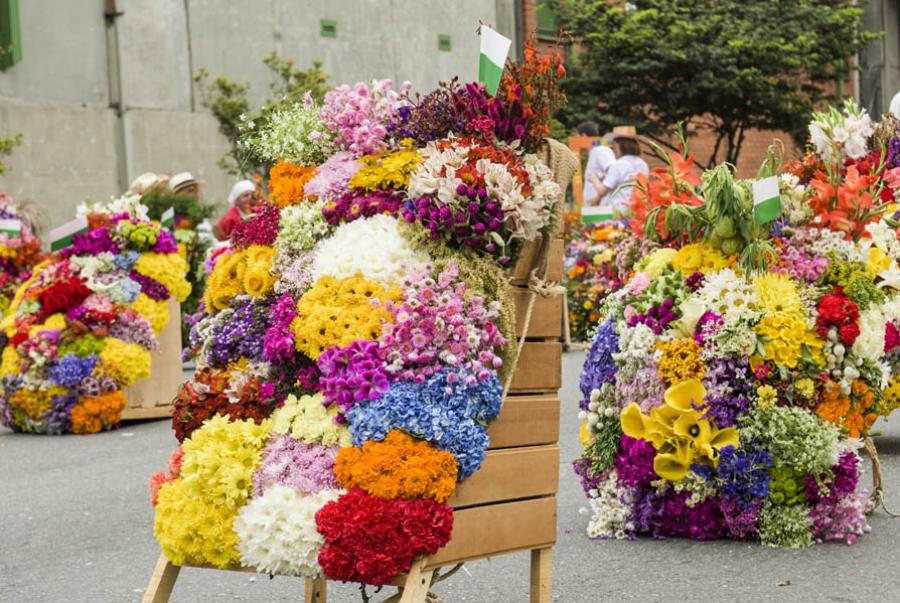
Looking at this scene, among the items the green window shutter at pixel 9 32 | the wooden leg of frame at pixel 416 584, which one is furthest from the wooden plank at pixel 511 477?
the green window shutter at pixel 9 32

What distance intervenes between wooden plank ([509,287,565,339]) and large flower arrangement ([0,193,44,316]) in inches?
361

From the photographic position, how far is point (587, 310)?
50.3 ft

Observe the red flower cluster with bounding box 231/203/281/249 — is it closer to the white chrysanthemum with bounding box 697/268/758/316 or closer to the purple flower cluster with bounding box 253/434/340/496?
the purple flower cluster with bounding box 253/434/340/496

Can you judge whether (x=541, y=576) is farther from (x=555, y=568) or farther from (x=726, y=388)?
(x=726, y=388)

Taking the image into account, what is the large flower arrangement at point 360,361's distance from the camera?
373 cm

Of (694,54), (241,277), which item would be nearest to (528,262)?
(241,277)

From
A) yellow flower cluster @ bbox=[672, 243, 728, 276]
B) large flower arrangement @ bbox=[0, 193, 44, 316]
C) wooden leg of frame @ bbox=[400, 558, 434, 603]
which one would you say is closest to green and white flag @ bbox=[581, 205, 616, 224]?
large flower arrangement @ bbox=[0, 193, 44, 316]

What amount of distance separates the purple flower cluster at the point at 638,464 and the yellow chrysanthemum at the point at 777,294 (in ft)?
2.60

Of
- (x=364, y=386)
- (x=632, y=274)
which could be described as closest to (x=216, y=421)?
(x=364, y=386)

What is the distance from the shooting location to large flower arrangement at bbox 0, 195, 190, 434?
1070 cm

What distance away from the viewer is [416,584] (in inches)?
143

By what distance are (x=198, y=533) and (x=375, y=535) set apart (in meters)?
0.56

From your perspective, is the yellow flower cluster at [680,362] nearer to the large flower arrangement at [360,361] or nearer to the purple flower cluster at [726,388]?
the purple flower cluster at [726,388]

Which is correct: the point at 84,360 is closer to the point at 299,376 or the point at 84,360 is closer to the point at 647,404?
the point at 647,404
